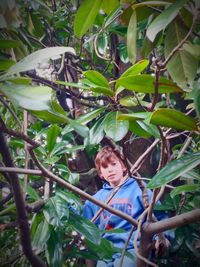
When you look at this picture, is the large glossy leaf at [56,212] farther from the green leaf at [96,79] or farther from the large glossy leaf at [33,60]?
the large glossy leaf at [33,60]

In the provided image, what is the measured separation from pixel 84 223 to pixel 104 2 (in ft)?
2.16

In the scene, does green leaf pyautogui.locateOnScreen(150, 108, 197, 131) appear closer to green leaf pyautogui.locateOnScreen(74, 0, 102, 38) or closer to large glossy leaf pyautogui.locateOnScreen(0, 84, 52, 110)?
large glossy leaf pyautogui.locateOnScreen(0, 84, 52, 110)

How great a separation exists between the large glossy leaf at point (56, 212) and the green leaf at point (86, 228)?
3 centimetres

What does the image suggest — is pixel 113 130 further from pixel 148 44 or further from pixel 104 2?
pixel 104 2

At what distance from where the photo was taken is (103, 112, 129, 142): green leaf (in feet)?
2.65

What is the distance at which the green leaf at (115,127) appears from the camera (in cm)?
81

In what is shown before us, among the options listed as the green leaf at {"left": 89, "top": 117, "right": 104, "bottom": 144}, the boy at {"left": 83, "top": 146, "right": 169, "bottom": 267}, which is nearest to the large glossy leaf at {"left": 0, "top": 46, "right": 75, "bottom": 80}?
the green leaf at {"left": 89, "top": 117, "right": 104, "bottom": 144}

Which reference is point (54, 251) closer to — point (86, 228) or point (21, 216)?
point (86, 228)

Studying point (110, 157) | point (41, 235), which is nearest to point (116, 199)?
point (110, 157)

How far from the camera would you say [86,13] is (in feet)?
2.84

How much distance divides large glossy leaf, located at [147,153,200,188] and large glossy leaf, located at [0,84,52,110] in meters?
0.29

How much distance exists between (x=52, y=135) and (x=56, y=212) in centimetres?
29

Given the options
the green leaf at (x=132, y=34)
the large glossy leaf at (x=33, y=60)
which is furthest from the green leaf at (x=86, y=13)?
the large glossy leaf at (x=33, y=60)

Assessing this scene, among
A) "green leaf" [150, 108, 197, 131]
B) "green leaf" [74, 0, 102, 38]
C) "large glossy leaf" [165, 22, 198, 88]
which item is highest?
"green leaf" [74, 0, 102, 38]
